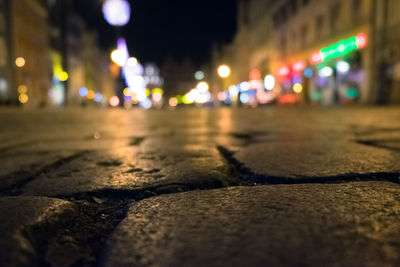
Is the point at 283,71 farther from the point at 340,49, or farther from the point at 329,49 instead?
the point at 340,49

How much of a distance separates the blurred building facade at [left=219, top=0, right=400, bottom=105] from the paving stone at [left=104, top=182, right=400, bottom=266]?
17220 mm

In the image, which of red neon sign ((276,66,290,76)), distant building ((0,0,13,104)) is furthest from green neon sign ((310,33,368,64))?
distant building ((0,0,13,104))

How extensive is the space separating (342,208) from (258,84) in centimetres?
3357

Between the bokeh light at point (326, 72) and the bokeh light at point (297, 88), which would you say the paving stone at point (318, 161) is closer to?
the bokeh light at point (326, 72)

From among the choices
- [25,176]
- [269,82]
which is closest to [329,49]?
[269,82]

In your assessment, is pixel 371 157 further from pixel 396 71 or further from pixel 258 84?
pixel 258 84

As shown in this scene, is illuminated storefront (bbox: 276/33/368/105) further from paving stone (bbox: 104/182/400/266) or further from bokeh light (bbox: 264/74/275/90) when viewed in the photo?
paving stone (bbox: 104/182/400/266)

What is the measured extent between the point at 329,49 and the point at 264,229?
21.0 m

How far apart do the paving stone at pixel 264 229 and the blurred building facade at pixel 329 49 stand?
17.2m

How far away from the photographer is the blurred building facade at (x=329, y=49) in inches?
647

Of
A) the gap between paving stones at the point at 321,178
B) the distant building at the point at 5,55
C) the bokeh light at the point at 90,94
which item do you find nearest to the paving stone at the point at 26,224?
the gap between paving stones at the point at 321,178

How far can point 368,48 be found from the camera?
17.1 meters

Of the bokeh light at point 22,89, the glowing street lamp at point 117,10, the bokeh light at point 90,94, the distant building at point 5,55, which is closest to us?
the glowing street lamp at point 117,10

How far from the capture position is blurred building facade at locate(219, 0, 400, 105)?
647 inches
